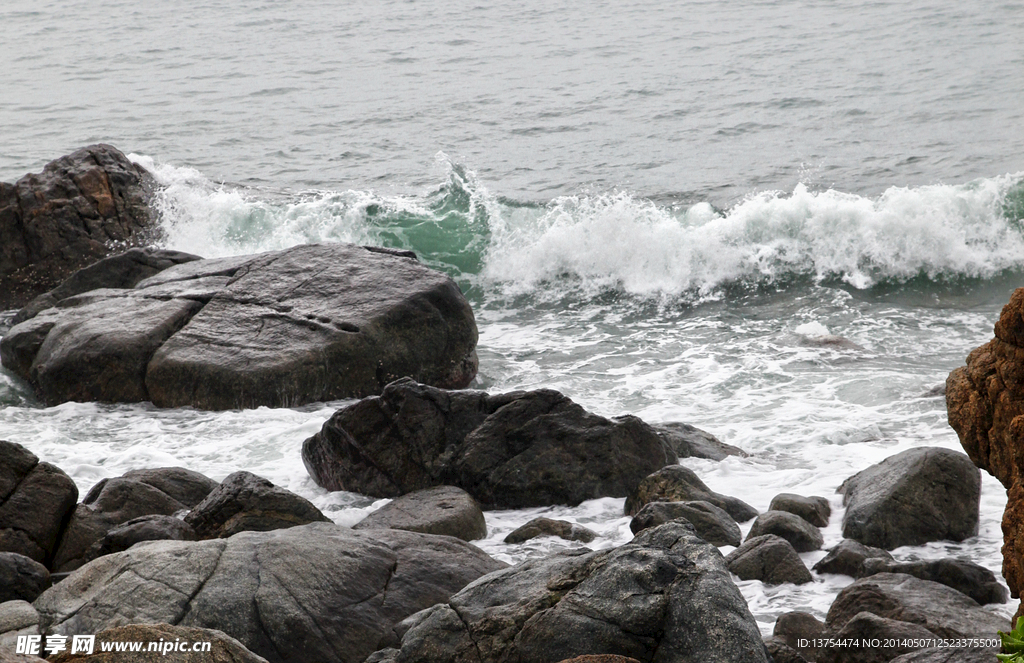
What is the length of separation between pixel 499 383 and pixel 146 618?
544cm

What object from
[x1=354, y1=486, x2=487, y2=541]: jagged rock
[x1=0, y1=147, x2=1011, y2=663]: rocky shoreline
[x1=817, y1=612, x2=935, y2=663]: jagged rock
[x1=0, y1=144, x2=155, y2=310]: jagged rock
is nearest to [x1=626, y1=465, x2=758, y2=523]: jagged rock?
[x1=0, y1=147, x2=1011, y2=663]: rocky shoreline

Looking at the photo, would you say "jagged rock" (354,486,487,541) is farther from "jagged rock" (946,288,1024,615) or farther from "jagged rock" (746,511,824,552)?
"jagged rock" (946,288,1024,615)

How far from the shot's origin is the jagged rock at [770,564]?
4.81 metres

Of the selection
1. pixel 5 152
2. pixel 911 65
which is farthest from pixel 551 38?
pixel 5 152

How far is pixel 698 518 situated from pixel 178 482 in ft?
10.4

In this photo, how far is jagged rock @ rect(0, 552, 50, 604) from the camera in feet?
14.6

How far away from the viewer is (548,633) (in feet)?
11.1

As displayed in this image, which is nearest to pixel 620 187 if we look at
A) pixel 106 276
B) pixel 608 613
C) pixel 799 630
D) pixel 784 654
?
pixel 106 276

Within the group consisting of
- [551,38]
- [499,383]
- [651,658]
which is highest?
[551,38]

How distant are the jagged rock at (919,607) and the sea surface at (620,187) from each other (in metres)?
0.27

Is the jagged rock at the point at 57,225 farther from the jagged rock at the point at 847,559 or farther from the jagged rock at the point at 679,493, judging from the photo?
the jagged rock at the point at 847,559

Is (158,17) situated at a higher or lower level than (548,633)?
higher

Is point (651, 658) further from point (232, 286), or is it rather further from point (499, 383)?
point (232, 286)

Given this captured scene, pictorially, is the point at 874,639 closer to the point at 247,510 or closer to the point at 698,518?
the point at 698,518
